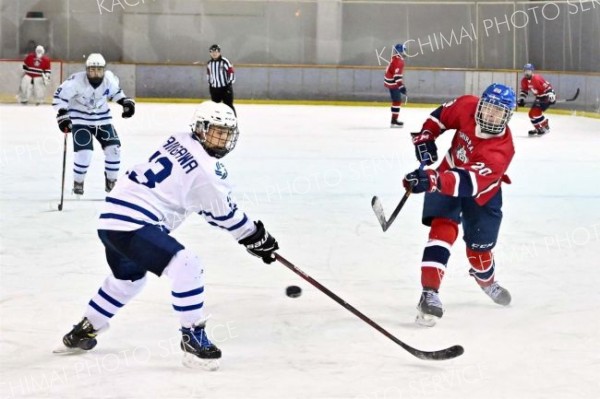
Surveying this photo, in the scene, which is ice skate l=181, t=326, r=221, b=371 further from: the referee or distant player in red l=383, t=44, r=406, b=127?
the referee

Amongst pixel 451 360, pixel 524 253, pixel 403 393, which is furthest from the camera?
pixel 524 253

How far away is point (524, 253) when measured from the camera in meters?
5.32

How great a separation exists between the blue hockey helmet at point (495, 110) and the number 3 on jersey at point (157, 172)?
1313 millimetres

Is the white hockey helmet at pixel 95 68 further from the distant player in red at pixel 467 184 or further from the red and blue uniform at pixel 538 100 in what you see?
the red and blue uniform at pixel 538 100

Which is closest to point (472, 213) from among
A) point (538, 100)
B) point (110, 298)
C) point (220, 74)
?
point (110, 298)

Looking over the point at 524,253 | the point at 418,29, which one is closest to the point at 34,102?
the point at 418,29

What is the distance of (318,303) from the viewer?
4.22m

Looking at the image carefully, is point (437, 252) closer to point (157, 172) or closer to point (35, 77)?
point (157, 172)

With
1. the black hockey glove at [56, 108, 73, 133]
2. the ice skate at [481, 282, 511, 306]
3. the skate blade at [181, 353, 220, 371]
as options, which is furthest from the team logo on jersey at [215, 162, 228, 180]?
the black hockey glove at [56, 108, 73, 133]

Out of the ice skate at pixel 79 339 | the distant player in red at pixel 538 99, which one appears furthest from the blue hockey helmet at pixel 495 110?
the distant player in red at pixel 538 99

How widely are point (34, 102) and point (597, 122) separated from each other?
9416 millimetres

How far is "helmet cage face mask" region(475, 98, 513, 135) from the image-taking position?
387 centimetres

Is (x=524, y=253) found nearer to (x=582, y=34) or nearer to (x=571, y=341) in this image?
(x=571, y=341)

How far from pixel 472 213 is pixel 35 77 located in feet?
49.4
